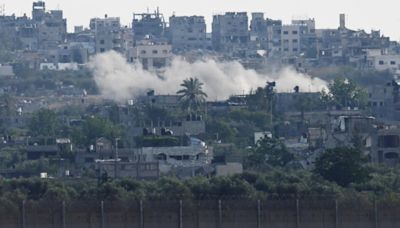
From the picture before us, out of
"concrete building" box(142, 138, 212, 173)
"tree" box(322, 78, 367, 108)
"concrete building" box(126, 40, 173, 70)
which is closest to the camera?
"concrete building" box(142, 138, 212, 173)

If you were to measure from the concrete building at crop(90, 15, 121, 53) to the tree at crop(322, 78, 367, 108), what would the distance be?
4178cm

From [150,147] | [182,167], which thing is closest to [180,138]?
[150,147]

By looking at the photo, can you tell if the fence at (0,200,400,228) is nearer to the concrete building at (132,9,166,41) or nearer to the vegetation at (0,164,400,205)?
the vegetation at (0,164,400,205)

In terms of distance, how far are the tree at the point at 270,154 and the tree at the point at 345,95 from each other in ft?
82.3

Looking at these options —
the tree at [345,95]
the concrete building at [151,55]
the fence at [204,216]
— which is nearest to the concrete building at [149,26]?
the concrete building at [151,55]

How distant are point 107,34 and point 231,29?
13758mm

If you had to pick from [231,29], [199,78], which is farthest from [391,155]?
[231,29]

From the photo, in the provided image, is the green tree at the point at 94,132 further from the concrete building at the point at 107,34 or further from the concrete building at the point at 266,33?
the concrete building at the point at 266,33

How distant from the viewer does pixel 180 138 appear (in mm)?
98062

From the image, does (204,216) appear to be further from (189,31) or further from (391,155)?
(189,31)

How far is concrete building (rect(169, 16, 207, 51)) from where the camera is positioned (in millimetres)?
179750

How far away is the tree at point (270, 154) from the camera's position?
85.6 meters

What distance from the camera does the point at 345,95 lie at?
117 meters

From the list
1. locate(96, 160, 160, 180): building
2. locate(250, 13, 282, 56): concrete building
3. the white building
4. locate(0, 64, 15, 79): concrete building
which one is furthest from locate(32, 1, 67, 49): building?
locate(96, 160, 160, 180): building
